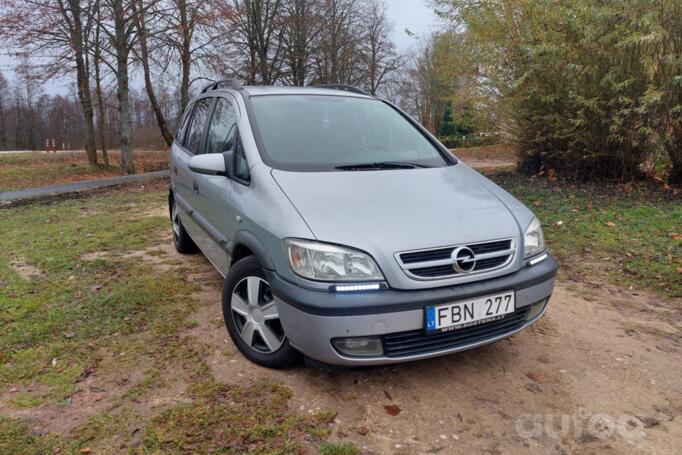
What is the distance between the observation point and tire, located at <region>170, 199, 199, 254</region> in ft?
16.4

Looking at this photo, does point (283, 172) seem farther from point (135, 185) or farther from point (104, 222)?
point (135, 185)

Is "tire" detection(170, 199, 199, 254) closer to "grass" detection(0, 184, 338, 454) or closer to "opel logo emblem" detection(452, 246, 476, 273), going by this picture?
"grass" detection(0, 184, 338, 454)

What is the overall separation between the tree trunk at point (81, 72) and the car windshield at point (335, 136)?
12.5 m

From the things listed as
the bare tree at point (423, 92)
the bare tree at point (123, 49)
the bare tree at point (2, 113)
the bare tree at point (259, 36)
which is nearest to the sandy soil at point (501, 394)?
the bare tree at point (123, 49)

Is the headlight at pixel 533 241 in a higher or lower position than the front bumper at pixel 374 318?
higher

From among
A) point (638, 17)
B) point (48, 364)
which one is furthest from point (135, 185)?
point (638, 17)

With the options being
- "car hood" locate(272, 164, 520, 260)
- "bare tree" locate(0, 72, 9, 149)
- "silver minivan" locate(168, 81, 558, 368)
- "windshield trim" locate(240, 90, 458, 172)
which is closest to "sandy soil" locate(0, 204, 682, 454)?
"silver minivan" locate(168, 81, 558, 368)

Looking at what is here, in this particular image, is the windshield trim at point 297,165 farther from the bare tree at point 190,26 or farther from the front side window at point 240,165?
the bare tree at point 190,26

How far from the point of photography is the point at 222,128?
12.0 ft

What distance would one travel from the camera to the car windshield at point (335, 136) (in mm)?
3056

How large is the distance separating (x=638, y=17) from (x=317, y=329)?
7.53 m

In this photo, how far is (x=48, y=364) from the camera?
9.34 feet

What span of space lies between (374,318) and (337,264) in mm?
309

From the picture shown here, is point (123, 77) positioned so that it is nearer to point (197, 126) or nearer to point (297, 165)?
point (197, 126)
